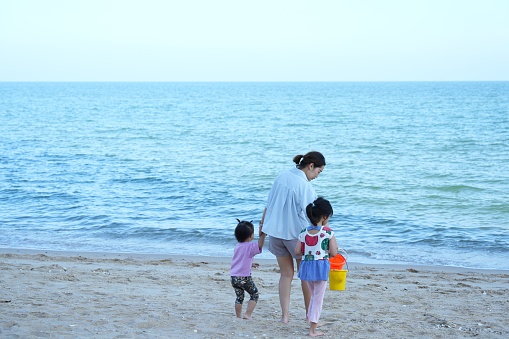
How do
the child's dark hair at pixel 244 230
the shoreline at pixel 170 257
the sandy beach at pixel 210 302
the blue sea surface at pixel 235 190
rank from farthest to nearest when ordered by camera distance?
the blue sea surface at pixel 235 190 < the shoreline at pixel 170 257 < the child's dark hair at pixel 244 230 < the sandy beach at pixel 210 302

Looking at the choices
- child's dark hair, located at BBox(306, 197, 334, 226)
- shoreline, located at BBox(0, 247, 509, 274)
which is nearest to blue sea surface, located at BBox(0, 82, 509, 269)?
shoreline, located at BBox(0, 247, 509, 274)

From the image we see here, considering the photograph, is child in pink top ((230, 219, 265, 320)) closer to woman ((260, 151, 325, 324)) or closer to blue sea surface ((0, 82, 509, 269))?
woman ((260, 151, 325, 324))

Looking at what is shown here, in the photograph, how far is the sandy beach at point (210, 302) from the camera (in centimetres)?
550

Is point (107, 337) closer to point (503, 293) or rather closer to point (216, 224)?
point (503, 293)

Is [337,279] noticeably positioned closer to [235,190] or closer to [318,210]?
[318,210]

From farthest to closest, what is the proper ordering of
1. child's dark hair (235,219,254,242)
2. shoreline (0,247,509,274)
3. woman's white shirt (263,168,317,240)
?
shoreline (0,247,509,274), child's dark hair (235,219,254,242), woman's white shirt (263,168,317,240)

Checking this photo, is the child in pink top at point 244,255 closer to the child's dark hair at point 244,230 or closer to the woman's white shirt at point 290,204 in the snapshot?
the child's dark hair at point 244,230

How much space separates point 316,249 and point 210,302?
1.95 meters

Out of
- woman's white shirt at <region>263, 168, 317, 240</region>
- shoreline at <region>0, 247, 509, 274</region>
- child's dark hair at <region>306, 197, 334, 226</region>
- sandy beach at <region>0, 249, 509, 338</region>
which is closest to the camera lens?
child's dark hair at <region>306, 197, 334, 226</region>

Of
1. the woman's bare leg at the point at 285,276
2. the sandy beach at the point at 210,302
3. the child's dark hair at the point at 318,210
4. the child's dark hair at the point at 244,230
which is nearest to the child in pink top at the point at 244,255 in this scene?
the child's dark hair at the point at 244,230

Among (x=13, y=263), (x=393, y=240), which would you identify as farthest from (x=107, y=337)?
(x=393, y=240)

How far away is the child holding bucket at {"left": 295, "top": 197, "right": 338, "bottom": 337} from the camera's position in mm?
5184

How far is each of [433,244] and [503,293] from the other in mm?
3717

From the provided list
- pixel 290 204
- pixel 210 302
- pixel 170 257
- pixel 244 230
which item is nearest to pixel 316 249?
pixel 290 204
